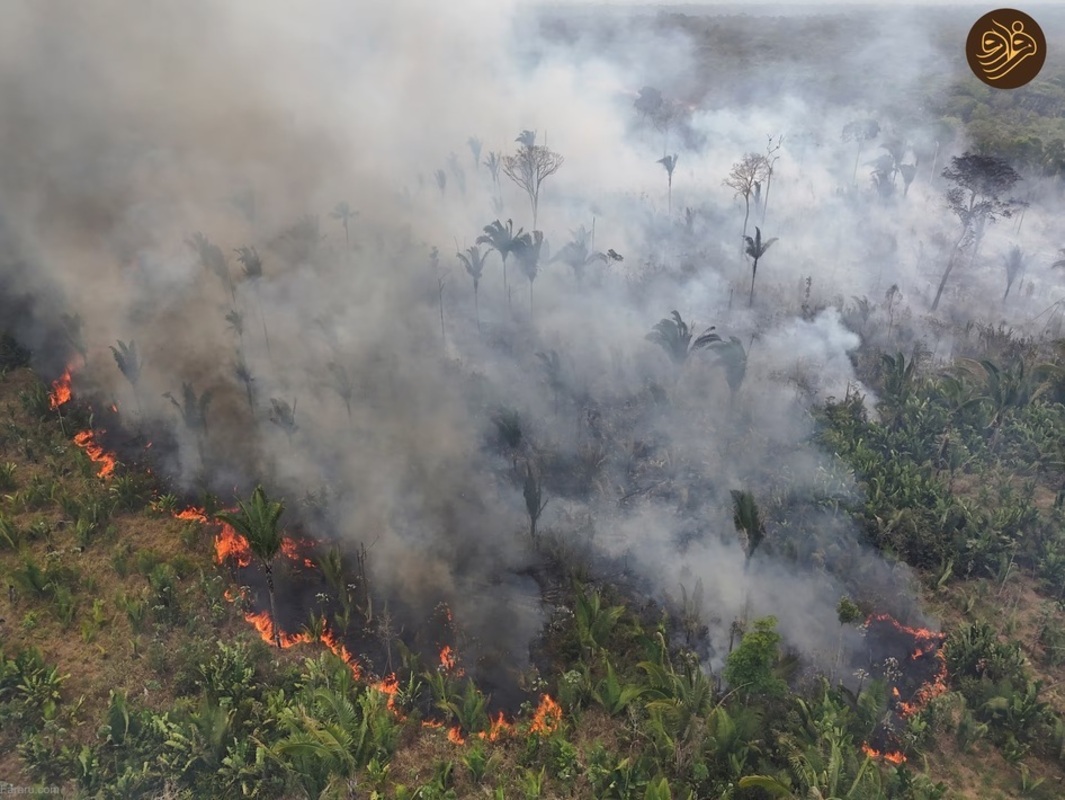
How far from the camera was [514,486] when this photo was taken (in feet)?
60.6

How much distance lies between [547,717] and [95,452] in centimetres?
1531

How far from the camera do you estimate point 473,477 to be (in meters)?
18.6

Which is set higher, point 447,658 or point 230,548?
point 230,548

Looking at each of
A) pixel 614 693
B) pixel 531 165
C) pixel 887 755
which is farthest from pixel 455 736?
pixel 531 165

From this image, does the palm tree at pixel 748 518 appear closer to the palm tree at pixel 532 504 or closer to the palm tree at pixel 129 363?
the palm tree at pixel 532 504

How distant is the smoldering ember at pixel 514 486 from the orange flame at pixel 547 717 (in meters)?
0.07

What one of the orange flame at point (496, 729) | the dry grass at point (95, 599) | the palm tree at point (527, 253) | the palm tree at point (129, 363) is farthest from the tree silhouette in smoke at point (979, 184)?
the palm tree at point (129, 363)

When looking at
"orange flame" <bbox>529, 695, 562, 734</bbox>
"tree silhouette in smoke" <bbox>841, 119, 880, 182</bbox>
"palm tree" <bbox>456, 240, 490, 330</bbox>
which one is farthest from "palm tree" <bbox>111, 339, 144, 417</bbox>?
"tree silhouette in smoke" <bbox>841, 119, 880, 182</bbox>

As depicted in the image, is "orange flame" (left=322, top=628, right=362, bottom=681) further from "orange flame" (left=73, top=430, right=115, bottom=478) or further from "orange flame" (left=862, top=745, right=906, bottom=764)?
"orange flame" (left=862, top=745, right=906, bottom=764)

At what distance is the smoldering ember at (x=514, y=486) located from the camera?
11.9m

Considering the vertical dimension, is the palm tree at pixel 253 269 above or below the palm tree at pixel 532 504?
above

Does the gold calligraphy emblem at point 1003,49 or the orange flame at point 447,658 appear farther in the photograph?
the gold calligraphy emblem at point 1003,49

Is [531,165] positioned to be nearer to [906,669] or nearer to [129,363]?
[129,363]

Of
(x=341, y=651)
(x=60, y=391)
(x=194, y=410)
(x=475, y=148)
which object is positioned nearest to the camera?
(x=341, y=651)
